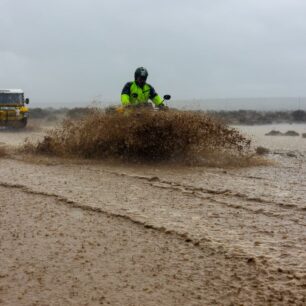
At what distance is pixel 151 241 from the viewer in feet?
12.4

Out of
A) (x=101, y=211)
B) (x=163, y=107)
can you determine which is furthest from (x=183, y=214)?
(x=163, y=107)

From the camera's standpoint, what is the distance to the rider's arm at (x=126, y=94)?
29.9ft

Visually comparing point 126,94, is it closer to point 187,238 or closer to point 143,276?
point 187,238

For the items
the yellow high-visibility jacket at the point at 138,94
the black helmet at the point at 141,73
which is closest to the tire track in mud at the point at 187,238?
the yellow high-visibility jacket at the point at 138,94

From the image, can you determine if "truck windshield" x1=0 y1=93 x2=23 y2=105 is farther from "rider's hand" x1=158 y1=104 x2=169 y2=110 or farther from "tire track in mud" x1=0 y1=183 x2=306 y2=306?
"tire track in mud" x1=0 y1=183 x2=306 y2=306

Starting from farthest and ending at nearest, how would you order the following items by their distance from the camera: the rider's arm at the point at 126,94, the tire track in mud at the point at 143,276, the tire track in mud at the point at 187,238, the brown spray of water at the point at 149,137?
the rider's arm at the point at 126,94
the brown spray of water at the point at 149,137
the tire track in mud at the point at 187,238
the tire track in mud at the point at 143,276

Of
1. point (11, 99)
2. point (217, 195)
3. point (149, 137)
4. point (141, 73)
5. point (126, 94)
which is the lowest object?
point (217, 195)

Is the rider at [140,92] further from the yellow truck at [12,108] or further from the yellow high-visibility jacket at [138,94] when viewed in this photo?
the yellow truck at [12,108]

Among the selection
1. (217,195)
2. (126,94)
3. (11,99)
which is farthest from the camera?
(11,99)

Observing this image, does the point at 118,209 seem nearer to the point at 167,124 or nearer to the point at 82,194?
the point at 82,194

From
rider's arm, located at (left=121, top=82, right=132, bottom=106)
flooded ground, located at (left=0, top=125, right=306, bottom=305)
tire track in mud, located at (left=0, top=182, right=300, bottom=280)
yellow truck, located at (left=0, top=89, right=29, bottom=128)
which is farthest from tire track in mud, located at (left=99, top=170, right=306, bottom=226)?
yellow truck, located at (left=0, top=89, right=29, bottom=128)

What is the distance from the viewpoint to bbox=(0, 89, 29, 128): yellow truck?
20.8m

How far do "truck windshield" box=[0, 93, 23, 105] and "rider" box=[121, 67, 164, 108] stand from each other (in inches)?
500

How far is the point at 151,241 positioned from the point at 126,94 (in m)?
5.82
